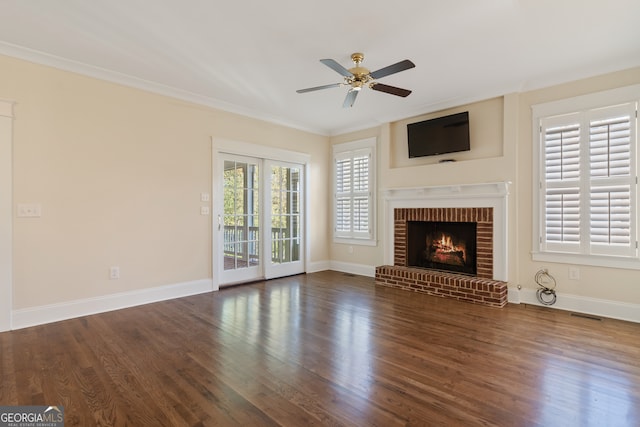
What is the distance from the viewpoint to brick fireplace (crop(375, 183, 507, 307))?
13.9 feet

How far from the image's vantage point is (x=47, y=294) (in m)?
3.41

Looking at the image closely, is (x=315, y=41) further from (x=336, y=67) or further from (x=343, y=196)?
(x=343, y=196)

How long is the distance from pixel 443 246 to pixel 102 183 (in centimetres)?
467

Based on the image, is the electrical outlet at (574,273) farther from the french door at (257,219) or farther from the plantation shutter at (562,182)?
the french door at (257,219)

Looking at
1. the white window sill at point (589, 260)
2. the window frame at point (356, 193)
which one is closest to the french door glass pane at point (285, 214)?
the window frame at point (356, 193)

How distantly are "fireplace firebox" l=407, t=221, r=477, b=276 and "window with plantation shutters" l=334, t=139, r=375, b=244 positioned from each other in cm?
82

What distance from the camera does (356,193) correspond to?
6.03 m

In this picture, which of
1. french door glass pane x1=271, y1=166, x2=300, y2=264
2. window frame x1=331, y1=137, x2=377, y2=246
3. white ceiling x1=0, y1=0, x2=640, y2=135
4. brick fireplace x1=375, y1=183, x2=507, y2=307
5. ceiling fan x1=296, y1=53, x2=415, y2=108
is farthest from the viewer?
window frame x1=331, y1=137, x2=377, y2=246

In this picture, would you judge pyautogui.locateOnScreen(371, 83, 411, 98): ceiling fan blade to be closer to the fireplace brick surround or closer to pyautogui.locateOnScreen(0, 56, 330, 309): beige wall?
the fireplace brick surround

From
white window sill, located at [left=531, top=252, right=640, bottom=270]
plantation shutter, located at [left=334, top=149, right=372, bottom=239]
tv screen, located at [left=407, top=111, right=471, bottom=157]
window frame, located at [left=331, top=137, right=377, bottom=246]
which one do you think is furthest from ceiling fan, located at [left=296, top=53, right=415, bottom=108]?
white window sill, located at [left=531, top=252, right=640, bottom=270]

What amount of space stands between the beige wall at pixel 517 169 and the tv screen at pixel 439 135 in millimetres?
133

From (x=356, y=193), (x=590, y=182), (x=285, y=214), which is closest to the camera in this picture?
(x=590, y=182)

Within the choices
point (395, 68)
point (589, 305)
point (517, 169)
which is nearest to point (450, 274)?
point (589, 305)

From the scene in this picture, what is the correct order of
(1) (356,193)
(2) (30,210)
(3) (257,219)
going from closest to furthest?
(2) (30,210) < (3) (257,219) < (1) (356,193)
